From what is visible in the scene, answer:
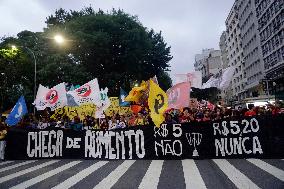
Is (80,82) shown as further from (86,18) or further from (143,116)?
(143,116)

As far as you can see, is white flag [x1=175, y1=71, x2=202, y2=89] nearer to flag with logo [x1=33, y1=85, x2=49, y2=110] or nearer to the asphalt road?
flag with logo [x1=33, y1=85, x2=49, y2=110]

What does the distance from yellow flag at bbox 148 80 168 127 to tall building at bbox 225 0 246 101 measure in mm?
65567

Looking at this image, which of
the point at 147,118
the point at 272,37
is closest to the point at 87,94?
the point at 147,118

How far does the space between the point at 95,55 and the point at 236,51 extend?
46.4 m

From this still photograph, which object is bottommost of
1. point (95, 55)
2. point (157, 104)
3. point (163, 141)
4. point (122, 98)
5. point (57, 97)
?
point (163, 141)

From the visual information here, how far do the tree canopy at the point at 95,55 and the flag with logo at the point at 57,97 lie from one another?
74.0 feet

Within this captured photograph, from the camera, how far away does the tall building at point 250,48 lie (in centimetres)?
6016

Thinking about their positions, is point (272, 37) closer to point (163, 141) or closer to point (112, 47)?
point (112, 47)

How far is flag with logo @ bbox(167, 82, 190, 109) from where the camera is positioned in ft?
40.5

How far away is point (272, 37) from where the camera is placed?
5091cm

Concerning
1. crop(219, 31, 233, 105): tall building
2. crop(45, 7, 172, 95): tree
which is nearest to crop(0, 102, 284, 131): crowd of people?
crop(45, 7, 172, 95): tree

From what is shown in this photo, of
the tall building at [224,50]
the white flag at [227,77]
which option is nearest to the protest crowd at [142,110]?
the white flag at [227,77]

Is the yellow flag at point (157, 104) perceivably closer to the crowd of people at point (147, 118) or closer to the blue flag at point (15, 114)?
the crowd of people at point (147, 118)

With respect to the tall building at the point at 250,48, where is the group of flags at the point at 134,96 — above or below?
below
